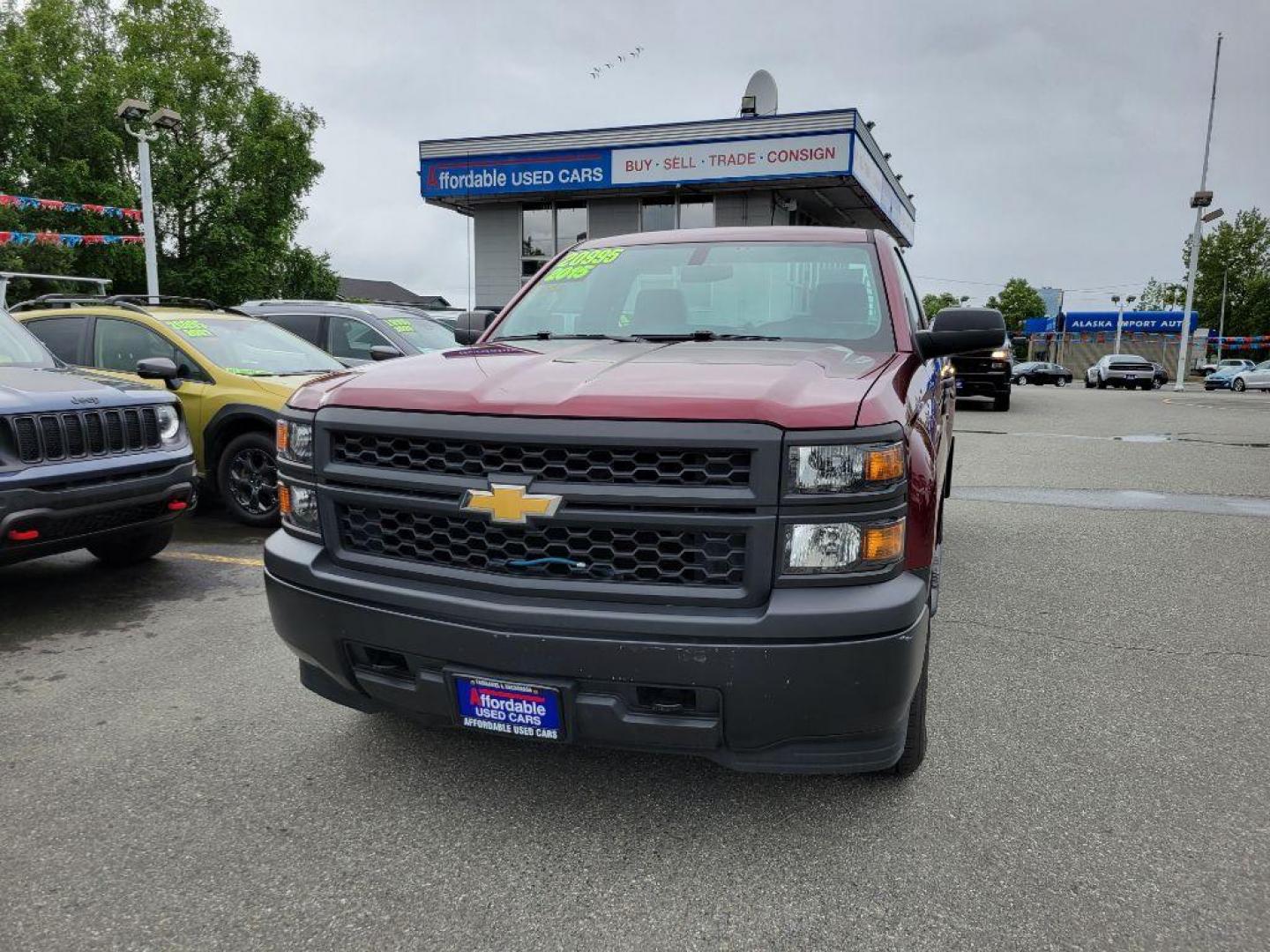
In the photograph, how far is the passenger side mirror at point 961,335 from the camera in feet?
10.3

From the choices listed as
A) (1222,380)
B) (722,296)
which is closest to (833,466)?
(722,296)

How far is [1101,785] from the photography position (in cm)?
274

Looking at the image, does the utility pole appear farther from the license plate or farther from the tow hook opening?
the license plate

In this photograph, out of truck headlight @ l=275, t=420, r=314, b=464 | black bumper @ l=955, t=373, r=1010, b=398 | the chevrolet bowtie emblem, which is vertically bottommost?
black bumper @ l=955, t=373, r=1010, b=398

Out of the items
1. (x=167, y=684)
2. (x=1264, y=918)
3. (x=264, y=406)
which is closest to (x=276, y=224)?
(x=264, y=406)

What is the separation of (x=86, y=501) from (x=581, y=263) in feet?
8.88

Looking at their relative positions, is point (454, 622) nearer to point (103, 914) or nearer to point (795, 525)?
point (795, 525)

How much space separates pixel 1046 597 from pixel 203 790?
4226mm

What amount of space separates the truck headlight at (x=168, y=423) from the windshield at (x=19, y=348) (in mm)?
797

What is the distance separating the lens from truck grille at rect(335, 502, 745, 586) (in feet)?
6.99

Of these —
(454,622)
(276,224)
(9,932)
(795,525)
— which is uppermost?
(276,224)

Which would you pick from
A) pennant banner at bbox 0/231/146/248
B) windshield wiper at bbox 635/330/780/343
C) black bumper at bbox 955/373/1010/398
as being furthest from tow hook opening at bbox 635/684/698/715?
pennant banner at bbox 0/231/146/248

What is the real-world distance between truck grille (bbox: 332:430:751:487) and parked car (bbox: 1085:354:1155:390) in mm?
40055

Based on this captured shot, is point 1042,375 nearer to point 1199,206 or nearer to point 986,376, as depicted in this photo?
point 1199,206
